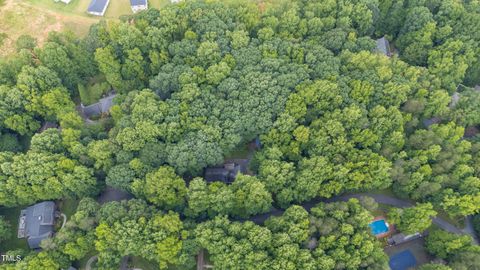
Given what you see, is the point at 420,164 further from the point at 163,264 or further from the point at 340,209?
the point at 163,264

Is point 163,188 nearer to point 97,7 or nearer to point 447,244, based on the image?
point 447,244

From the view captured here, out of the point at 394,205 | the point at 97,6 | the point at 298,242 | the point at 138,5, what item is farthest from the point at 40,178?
the point at 394,205

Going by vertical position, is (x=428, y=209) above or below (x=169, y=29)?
below

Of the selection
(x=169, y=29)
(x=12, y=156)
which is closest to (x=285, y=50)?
(x=169, y=29)

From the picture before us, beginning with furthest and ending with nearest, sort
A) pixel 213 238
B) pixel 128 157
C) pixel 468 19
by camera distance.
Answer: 1. pixel 468 19
2. pixel 128 157
3. pixel 213 238

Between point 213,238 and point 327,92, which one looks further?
point 327,92

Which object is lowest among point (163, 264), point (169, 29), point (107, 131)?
point (163, 264)

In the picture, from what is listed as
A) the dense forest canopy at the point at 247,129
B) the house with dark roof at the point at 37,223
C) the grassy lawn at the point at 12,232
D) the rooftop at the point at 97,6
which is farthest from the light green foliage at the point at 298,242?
the rooftop at the point at 97,6

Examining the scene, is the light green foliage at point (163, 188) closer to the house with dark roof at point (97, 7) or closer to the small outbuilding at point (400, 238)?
the small outbuilding at point (400, 238)
